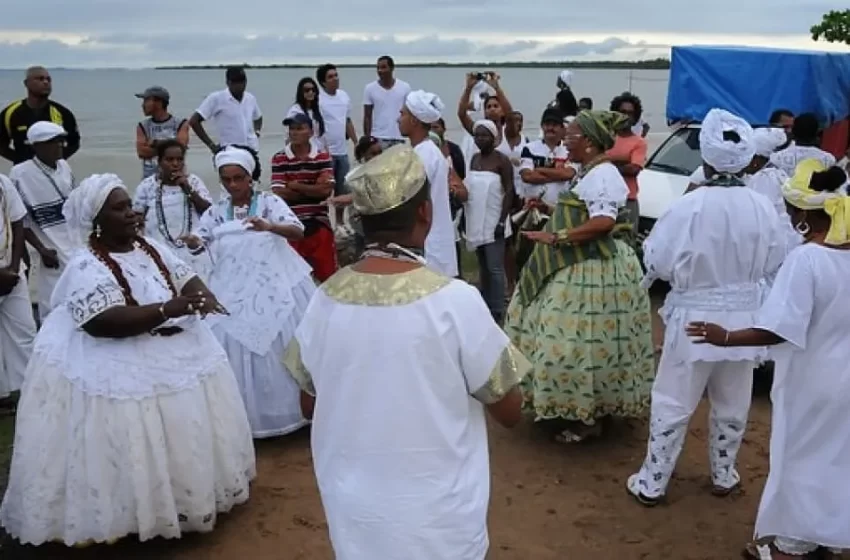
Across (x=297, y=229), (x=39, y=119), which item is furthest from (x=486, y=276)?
(x=39, y=119)

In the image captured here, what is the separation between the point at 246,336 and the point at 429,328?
3470mm

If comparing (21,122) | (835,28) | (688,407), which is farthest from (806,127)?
(835,28)

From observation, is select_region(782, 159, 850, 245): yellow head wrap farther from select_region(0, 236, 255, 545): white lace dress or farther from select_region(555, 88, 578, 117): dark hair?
select_region(555, 88, 578, 117): dark hair

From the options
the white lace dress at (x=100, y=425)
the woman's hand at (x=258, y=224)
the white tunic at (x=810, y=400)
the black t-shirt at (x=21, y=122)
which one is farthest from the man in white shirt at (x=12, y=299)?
the white tunic at (x=810, y=400)

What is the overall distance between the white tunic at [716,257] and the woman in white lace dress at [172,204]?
354 centimetres

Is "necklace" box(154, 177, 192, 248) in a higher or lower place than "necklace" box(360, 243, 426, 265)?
lower

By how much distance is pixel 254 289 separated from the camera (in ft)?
19.5

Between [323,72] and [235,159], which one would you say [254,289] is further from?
[323,72]

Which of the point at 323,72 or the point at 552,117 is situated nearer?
the point at 552,117

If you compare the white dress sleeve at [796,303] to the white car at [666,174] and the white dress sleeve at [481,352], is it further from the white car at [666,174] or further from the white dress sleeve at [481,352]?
the white car at [666,174]

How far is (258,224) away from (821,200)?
11.2 feet

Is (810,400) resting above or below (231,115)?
below

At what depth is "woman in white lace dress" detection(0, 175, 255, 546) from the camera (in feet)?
13.9

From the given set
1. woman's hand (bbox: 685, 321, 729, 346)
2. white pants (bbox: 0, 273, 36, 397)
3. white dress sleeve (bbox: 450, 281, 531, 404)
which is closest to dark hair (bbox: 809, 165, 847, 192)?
woman's hand (bbox: 685, 321, 729, 346)
